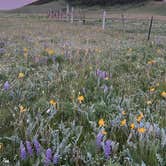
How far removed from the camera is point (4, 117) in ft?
11.4

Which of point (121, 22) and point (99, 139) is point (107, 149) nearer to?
point (99, 139)

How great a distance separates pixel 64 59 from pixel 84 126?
155 inches

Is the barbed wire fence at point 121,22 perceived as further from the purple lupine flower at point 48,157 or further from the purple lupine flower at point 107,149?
the purple lupine flower at point 48,157

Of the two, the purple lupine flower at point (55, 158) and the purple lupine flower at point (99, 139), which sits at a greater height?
the purple lupine flower at point (99, 139)

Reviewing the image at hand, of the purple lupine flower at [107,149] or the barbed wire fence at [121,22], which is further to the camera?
the barbed wire fence at [121,22]

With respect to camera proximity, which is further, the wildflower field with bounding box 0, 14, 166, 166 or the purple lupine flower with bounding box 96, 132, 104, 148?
the purple lupine flower with bounding box 96, 132, 104, 148

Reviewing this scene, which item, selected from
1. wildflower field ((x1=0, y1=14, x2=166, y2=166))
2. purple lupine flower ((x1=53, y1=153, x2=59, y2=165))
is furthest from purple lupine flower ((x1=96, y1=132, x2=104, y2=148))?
purple lupine flower ((x1=53, y1=153, x2=59, y2=165))

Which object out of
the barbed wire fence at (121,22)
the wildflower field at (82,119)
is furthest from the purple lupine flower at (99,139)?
the barbed wire fence at (121,22)

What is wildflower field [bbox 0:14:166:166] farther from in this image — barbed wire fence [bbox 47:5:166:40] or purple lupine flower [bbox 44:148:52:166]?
barbed wire fence [bbox 47:5:166:40]

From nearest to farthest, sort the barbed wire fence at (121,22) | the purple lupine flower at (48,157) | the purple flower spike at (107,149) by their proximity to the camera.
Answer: the purple lupine flower at (48,157), the purple flower spike at (107,149), the barbed wire fence at (121,22)

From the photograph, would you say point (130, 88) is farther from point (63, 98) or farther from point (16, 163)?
point (16, 163)

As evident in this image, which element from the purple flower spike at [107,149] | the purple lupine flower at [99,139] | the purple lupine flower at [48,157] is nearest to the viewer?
the purple lupine flower at [48,157]

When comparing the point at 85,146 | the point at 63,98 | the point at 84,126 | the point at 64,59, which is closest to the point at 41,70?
the point at 64,59

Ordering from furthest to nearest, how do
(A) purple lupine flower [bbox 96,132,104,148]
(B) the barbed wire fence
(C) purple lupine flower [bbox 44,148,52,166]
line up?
(B) the barbed wire fence → (A) purple lupine flower [bbox 96,132,104,148] → (C) purple lupine flower [bbox 44,148,52,166]
